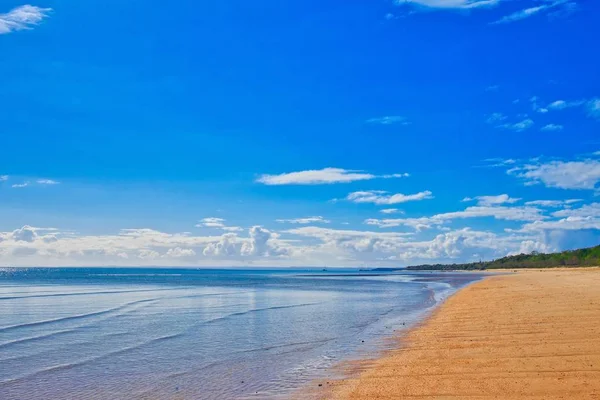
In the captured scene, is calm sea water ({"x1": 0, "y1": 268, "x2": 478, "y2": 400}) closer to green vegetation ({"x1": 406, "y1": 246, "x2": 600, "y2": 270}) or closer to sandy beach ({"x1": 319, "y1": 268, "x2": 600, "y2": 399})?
sandy beach ({"x1": 319, "y1": 268, "x2": 600, "y2": 399})

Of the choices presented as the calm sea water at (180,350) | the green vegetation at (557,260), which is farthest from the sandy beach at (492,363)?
the green vegetation at (557,260)

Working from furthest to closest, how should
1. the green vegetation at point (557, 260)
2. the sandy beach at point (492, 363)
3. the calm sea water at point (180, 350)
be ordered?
the green vegetation at point (557, 260)
the calm sea water at point (180, 350)
the sandy beach at point (492, 363)

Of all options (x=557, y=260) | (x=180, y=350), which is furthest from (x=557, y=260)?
(x=180, y=350)

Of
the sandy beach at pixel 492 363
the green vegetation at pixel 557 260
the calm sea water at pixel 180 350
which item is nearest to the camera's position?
the sandy beach at pixel 492 363

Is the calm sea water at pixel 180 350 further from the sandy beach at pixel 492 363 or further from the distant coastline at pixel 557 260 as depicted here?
the distant coastline at pixel 557 260

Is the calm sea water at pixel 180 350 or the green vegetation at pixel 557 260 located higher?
the green vegetation at pixel 557 260

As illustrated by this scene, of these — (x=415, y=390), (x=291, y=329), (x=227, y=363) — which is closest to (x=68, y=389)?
(x=227, y=363)

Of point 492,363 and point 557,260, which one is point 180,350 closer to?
point 492,363

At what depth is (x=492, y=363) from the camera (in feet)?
46.8

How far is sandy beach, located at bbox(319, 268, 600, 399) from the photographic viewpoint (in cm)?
1155

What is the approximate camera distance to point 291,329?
87.4ft

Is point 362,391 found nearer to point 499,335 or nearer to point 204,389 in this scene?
point 204,389

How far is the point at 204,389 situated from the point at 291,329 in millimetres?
12949

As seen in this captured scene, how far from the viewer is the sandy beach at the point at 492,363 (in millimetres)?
11555
